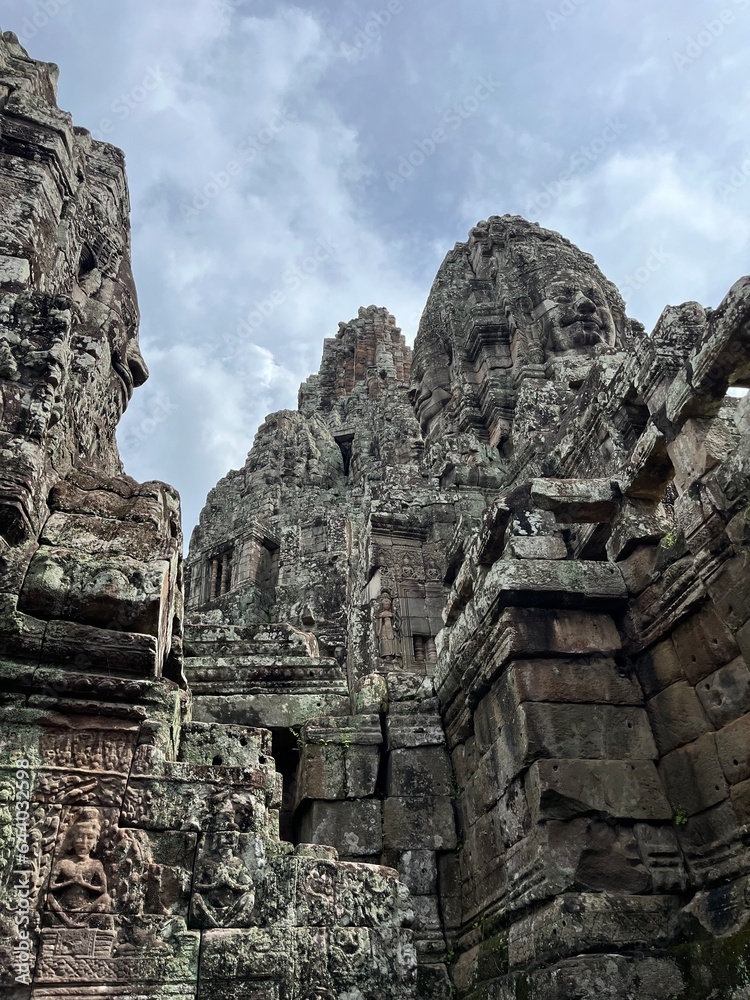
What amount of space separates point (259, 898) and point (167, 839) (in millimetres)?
514

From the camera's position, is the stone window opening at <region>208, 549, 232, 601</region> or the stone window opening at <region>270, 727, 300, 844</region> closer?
the stone window opening at <region>270, 727, 300, 844</region>

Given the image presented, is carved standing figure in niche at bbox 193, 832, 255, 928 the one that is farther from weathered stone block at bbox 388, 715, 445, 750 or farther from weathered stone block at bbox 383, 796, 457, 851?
weathered stone block at bbox 388, 715, 445, 750

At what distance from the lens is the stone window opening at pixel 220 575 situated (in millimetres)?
32188

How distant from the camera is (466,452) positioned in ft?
46.6

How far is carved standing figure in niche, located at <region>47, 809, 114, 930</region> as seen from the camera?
2.92m

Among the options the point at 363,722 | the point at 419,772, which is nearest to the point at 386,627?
the point at 363,722

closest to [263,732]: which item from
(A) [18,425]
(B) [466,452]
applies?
(A) [18,425]

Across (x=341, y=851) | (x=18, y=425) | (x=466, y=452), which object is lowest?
(x=341, y=851)

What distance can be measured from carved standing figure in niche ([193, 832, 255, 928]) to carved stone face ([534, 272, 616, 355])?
13.6m

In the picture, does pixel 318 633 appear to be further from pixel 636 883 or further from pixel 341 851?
pixel 636 883

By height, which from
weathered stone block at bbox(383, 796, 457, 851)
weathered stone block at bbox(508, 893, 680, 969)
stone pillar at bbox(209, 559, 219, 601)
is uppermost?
stone pillar at bbox(209, 559, 219, 601)

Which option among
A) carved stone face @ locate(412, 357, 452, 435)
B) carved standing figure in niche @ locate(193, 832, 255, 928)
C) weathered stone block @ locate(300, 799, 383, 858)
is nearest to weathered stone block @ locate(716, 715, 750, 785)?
carved standing figure in niche @ locate(193, 832, 255, 928)

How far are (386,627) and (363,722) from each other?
19.5 feet

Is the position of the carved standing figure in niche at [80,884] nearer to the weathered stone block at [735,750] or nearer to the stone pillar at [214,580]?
the weathered stone block at [735,750]
